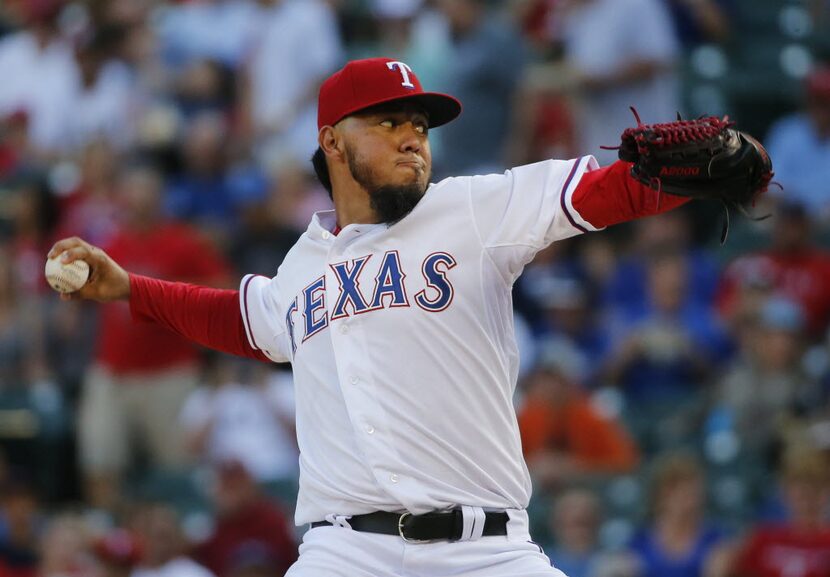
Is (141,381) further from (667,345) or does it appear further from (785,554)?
(785,554)

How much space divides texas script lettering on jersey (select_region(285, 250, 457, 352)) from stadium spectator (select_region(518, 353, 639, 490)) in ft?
11.7

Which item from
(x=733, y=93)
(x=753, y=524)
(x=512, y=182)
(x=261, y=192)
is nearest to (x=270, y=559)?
(x=753, y=524)

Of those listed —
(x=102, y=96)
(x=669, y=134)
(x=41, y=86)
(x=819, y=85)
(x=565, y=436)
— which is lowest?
(x=565, y=436)

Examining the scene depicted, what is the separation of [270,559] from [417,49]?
4271mm

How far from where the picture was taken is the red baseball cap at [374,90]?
4.34 m

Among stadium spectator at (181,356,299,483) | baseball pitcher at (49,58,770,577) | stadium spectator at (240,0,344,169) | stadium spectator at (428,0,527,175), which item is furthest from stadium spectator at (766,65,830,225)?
baseball pitcher at (49,58,770,577)

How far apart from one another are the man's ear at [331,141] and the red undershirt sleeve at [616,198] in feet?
2.68

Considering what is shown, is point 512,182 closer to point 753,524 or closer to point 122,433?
point 753,524

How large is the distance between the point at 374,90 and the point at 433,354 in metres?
0.78

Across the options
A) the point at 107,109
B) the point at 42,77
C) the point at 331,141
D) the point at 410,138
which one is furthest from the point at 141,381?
the point at 410,138

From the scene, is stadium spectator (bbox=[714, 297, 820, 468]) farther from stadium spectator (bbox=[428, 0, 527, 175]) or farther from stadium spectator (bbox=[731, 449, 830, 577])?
stadium spectator (bbox=[428, 0, 527, 175])

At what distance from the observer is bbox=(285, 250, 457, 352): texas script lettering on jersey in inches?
164

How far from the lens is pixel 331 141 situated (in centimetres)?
454

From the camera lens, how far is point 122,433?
893 cm
